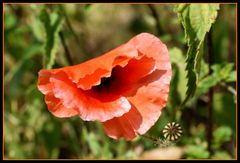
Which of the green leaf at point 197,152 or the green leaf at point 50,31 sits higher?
the green leaf at point 50,31

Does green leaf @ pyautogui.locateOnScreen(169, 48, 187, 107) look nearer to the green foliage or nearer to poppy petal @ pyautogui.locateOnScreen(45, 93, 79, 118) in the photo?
the green foliage

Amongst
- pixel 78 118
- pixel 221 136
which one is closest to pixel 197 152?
pixel 221 136

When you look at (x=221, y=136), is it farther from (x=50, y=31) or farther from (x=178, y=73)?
(x=50, y=31)

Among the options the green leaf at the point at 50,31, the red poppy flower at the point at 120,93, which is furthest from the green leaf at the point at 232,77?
the green leaf at the point at 50,31

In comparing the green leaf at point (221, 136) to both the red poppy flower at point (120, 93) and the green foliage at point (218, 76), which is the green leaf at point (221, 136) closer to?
the green foliage at point (218, 76)

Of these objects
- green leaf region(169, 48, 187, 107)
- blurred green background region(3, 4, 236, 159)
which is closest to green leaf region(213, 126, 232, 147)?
blurred green background region(3, 4, 236, 159)

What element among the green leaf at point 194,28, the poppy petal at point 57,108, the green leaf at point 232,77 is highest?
the green leaf at point 194,28
